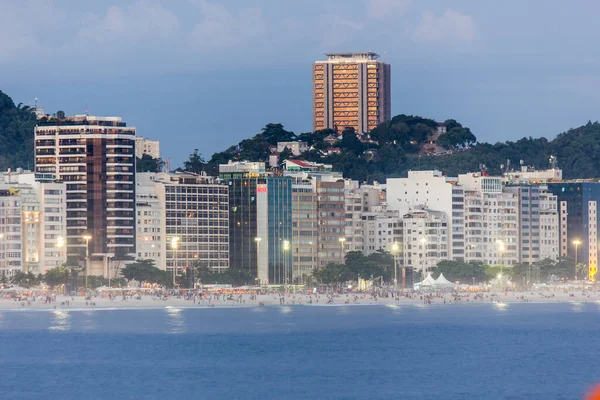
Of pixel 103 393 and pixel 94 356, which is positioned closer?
pixel 103 393

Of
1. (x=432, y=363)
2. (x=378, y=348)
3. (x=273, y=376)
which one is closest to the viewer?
(x=273, y=376)

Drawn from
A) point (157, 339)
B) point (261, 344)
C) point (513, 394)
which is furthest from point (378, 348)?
point (513, 394)

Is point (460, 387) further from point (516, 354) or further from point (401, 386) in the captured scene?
point (516, 354)

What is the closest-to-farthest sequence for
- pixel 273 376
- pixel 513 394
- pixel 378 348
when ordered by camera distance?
pixel 513 394 → pixel 273 376 → pixel 378 348

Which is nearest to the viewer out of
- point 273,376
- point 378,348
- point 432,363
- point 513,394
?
point 513,394

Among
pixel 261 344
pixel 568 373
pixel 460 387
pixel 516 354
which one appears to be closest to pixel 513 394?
pixel 460 387

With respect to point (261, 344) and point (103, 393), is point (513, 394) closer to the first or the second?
point (103, 393)
